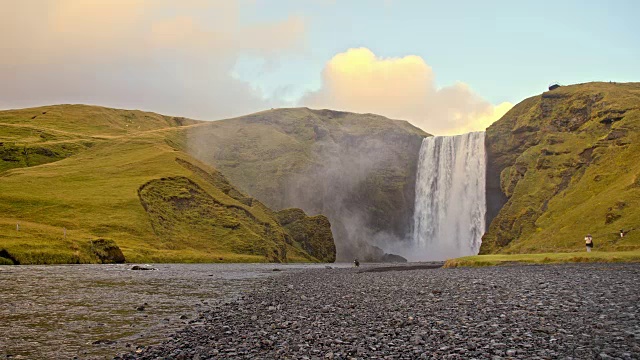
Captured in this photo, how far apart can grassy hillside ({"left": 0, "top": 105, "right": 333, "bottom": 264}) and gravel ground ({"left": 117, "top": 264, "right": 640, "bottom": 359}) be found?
59.4m

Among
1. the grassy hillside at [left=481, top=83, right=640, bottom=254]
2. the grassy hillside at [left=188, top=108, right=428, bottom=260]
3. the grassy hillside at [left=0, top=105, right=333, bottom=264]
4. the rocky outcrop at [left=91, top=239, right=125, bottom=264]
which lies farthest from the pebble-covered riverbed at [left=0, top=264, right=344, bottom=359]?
the grassy hillside at [left=188, top=108, right=428, bottom=260]

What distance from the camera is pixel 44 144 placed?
515 feet

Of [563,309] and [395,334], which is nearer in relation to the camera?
[395,334]

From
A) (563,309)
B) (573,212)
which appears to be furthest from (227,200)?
(563,309)

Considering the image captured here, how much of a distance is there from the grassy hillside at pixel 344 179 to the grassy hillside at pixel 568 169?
44.9 metres

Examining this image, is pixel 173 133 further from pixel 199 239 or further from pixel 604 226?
pixel 604 226

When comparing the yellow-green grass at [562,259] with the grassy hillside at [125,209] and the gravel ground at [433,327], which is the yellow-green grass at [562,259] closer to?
the gravel ground at [433,327]

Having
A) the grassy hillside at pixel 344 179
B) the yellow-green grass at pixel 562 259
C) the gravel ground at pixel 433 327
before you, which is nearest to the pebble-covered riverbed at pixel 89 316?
the gravel ground at pixel 433 327

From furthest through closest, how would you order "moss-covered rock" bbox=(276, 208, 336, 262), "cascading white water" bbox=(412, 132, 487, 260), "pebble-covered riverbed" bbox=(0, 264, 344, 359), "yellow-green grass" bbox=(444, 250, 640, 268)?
1. "moss-covered rock" bbox=(276, 208, 336, 262)
2. "cascading white water" bbox=(412, 132, 487, 260)
3. "yellow-green grass" bbox=(444, 250, 640, 268)
4. "pebble-covered riverbed" bbox=(0, 264, 344, 359)

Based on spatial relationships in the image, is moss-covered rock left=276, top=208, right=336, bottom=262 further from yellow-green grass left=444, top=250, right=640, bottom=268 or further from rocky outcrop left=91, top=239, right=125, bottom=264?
yellow-green grass left=444, top=250, right=640, bottom=268

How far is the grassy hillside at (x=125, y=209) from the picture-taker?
75875 millimetres

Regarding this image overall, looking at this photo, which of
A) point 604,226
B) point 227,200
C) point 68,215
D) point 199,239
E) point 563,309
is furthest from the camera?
point 227,200

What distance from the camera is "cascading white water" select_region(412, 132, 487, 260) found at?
387 feet

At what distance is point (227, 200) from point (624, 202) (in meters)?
94.6
